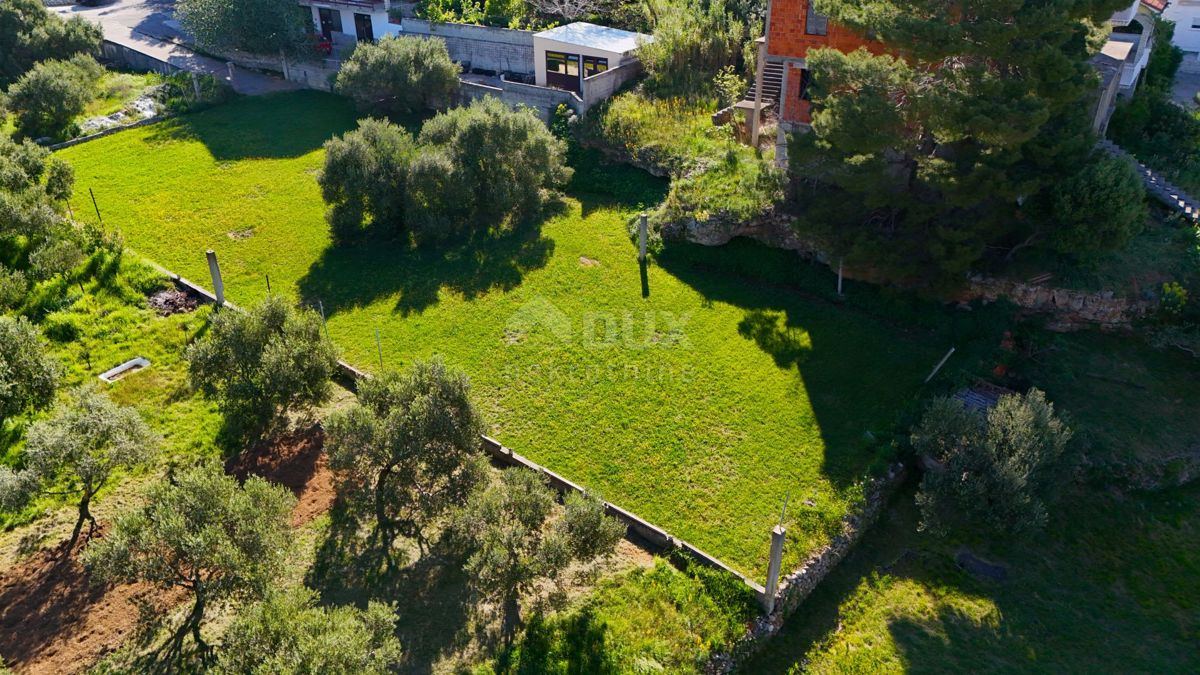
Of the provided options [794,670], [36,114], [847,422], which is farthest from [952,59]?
[36,114]

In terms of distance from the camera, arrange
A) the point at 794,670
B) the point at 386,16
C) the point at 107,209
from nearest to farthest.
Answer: the point at 794,670, the point at 107,209, the point at 386,16

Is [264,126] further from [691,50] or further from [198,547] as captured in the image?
[198,547]

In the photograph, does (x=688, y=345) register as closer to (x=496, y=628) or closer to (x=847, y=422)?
(x=847, y=422)

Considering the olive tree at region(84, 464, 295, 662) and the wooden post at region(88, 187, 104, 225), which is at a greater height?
the wooden post at region(88, 187, 104, 225)

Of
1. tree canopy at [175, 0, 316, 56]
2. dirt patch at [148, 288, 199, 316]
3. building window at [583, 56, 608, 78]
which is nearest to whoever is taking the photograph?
dirt patch at [148, 288, 199, 316]

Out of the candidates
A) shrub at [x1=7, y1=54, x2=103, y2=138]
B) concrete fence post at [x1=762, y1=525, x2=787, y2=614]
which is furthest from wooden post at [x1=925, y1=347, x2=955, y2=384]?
shrub at [x1=7, y1=54, x2=103, y2=138]

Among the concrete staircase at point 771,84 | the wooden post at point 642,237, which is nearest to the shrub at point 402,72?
the concrete staircase at point 771,84

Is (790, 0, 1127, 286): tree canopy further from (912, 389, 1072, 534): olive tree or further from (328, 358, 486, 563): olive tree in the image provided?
(328, 358, 486, 563): olive tree
